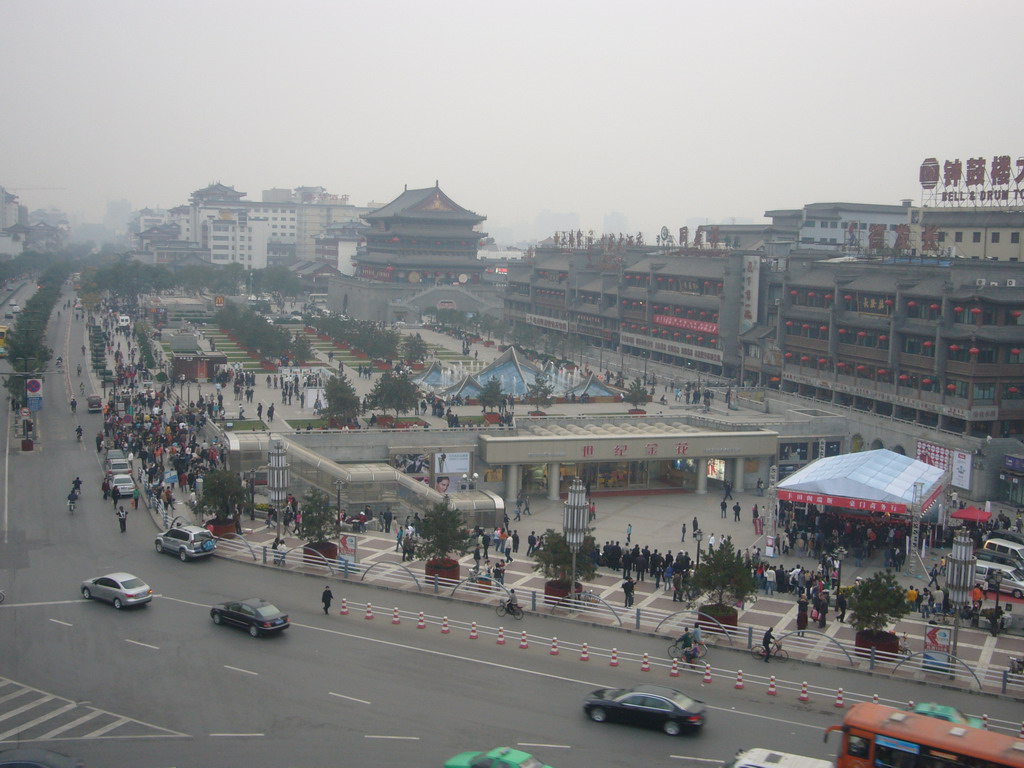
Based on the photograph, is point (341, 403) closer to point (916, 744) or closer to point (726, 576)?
point (726, 576)

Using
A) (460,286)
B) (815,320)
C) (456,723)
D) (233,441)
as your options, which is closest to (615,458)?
(233,441)

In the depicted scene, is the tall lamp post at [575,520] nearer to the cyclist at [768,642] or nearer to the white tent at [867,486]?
the cyclist at [768,642]

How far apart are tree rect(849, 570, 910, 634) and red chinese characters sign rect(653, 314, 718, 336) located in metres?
48.7

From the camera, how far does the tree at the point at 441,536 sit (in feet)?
87.9

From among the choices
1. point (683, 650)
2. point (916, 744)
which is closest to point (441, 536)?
point (683, 650)

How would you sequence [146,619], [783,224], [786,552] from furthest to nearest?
[783,224], [786,552], [146,619]

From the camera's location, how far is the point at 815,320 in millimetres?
58781

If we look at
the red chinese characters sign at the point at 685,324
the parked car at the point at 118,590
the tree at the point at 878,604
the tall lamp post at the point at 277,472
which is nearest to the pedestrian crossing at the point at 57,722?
the parked car at the point at 118,590

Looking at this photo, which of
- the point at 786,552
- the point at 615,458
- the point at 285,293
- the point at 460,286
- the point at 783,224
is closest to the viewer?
the point at 786,552

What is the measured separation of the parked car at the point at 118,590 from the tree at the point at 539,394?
1151 inches

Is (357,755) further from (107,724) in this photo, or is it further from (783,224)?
(783,224)

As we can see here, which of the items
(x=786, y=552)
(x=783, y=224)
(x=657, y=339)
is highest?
(x=783, y=224)

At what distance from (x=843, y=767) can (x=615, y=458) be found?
28.0 metres

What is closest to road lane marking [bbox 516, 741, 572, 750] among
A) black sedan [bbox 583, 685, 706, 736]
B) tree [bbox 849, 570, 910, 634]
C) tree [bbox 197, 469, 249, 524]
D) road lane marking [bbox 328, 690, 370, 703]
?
black sedan [bbox 583, 685, 706, 736]
